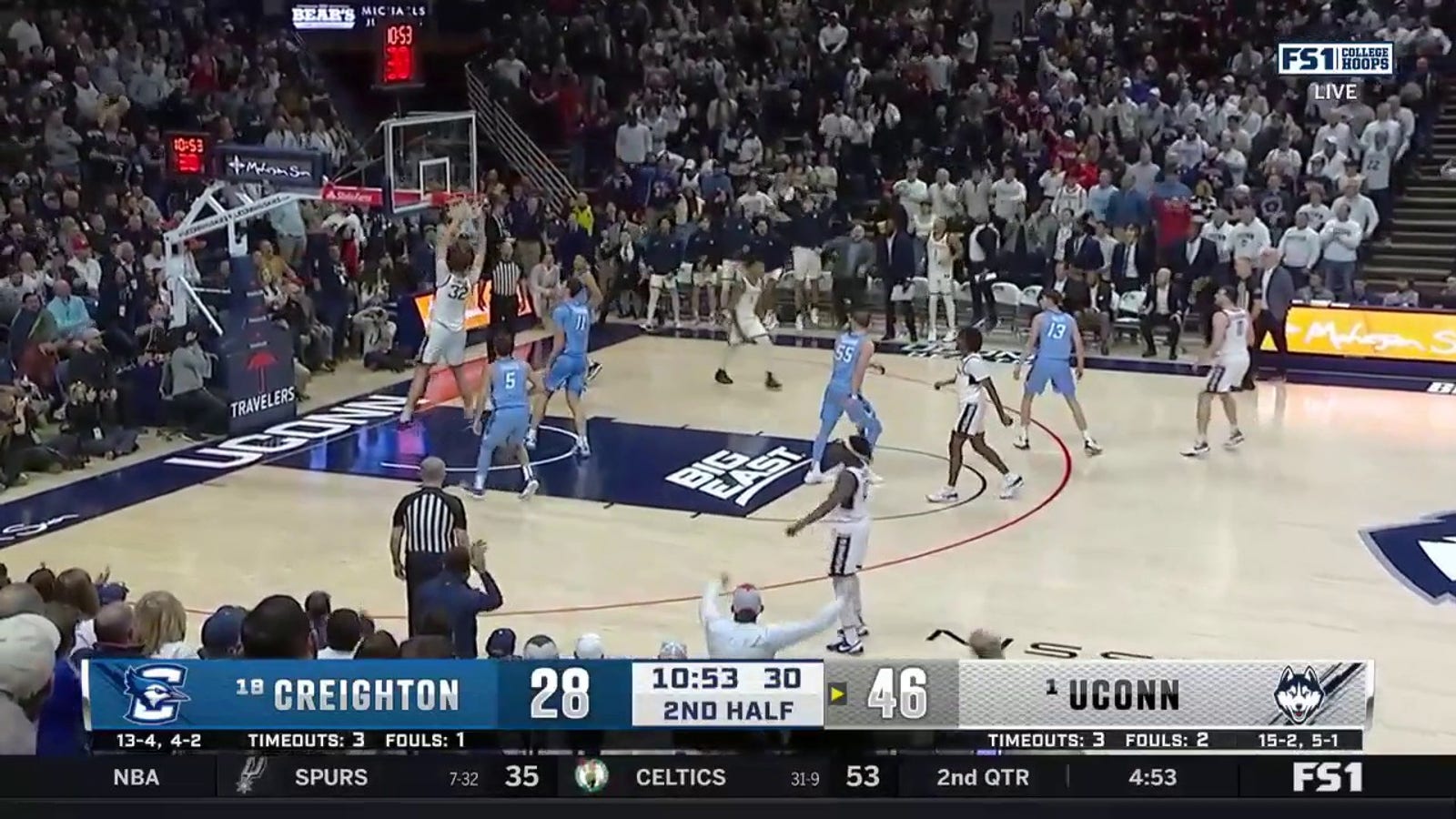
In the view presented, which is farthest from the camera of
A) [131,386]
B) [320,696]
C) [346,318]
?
[346,318]

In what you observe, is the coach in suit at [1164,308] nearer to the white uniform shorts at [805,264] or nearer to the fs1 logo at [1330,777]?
the white uniform shorts at [805,264]

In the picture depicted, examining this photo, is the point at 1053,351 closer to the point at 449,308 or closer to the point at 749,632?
the point at 449,308

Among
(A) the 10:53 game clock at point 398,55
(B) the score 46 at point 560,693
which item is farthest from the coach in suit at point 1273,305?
(B) the score 46 at point 560,693

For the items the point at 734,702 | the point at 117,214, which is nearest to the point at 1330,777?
the point at 734,702

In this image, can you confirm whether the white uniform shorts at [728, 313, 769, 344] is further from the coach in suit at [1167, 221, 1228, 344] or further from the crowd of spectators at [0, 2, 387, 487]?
the coach in suit at [1167, 221, 1228, 344]

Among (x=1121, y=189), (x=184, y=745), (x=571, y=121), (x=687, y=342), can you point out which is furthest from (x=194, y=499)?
(x=571, y=121)

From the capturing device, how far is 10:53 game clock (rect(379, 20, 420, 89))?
835 inches

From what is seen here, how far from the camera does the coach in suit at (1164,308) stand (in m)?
20.4

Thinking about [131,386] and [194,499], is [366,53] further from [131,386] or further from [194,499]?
[194,499]

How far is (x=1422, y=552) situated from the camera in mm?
13180

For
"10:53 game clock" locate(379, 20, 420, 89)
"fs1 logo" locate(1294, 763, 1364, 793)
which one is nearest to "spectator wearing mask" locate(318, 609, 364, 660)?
"fs1 logo" locate(1294, 763, 1364, 793)

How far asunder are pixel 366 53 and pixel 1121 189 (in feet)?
37.1

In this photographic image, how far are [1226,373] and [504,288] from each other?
318 inches

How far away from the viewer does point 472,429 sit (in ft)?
55.2
